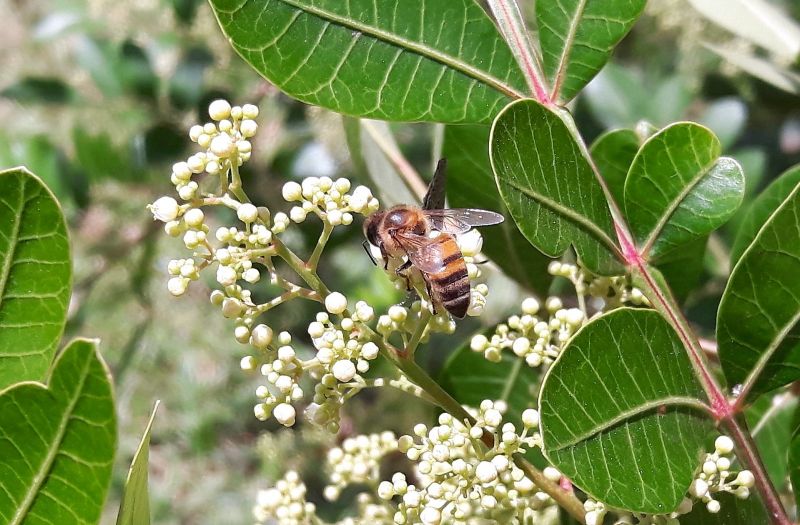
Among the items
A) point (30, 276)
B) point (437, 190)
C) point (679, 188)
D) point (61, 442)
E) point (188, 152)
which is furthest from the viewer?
point (188, 152)

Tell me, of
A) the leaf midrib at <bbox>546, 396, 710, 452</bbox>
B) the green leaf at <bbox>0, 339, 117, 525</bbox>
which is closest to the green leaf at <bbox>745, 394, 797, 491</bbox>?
the leaf midrib at <bbox>546, 396, 710, 452</bbox>

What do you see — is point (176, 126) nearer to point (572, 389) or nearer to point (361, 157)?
point (361, 157)

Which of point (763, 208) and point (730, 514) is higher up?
point (763, 208)

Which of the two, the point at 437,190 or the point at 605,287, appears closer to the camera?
the point at 605,287

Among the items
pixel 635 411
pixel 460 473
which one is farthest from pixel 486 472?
pixel 635 411

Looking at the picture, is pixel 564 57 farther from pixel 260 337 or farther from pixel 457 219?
pixel 260 337

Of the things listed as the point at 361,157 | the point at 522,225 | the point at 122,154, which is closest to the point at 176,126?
the point at 122,154

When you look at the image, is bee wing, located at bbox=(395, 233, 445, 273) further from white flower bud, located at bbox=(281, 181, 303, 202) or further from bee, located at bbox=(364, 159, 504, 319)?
white flower bud, located at bbox=(281, 181, 303, 202)
